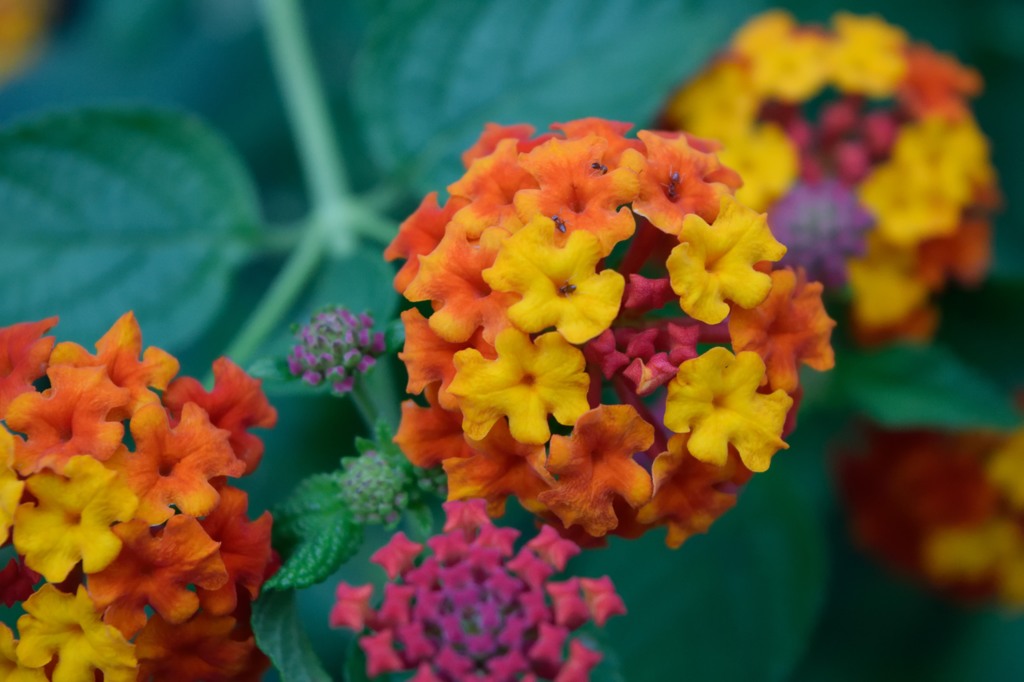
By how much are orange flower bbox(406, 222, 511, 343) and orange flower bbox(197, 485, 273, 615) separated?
0.28 metres

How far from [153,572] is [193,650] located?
0.12 m

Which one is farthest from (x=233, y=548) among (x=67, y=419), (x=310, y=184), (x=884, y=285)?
(x=884, y=285)

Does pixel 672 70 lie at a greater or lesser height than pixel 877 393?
greater

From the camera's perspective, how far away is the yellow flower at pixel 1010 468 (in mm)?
1814

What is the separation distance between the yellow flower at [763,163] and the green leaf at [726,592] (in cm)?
44

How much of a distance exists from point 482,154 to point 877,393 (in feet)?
2.79

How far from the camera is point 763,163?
173cm

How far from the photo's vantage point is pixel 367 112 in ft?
5.92

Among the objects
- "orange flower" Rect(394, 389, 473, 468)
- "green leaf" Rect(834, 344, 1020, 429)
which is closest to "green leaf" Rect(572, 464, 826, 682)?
"green leaf" Rect(834, 344, 1020, 429)

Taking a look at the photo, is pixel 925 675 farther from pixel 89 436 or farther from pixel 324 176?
pixel 89 436

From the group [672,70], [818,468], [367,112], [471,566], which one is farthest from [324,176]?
[818,468]

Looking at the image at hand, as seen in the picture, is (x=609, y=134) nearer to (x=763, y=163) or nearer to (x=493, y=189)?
(x=493, y=189)

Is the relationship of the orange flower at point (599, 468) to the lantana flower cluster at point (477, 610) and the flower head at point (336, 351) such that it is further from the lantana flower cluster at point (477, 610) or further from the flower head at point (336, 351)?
the flower head at point (336, 351)

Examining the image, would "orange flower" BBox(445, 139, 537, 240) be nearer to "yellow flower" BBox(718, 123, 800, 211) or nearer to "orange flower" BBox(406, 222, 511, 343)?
"orange flower" BBox(406, 222, 511, 343)
